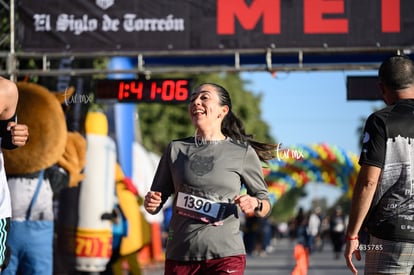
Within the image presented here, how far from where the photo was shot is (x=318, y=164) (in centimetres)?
2680

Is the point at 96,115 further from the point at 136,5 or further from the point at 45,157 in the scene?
the point at 45,157

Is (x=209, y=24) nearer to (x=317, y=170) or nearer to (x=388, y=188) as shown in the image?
(x=388, y=188)

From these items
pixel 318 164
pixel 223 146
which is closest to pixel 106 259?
pixel 223 146

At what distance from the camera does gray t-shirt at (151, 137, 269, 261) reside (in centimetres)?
534

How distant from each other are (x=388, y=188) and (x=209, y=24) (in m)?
6.31

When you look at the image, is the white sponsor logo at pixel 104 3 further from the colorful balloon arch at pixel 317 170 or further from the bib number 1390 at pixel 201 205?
the colorful balloon arch at pixel 317 170

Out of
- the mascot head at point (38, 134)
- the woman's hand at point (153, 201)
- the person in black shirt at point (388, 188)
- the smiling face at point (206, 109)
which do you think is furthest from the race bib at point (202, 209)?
the mascot head at point (38, 134)

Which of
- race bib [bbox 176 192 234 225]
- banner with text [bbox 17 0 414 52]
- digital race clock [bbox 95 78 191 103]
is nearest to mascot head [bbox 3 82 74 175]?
digital race clock [bbox 95 78 191 103]

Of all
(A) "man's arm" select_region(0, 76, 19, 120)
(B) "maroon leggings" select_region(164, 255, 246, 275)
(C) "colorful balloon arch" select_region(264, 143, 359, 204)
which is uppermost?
(A) "man's arm" select_region(0, 76, 19, 120)

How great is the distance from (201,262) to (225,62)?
287 inches

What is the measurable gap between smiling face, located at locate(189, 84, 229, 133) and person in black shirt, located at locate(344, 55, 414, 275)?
1.08 m

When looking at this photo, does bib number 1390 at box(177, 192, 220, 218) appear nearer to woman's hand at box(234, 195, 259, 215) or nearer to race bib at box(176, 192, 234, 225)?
race bib at box(176, 192, 234, 225)

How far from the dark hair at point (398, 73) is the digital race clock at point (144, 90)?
594 cm

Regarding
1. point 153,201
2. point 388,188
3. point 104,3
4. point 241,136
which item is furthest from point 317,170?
point 388,188
